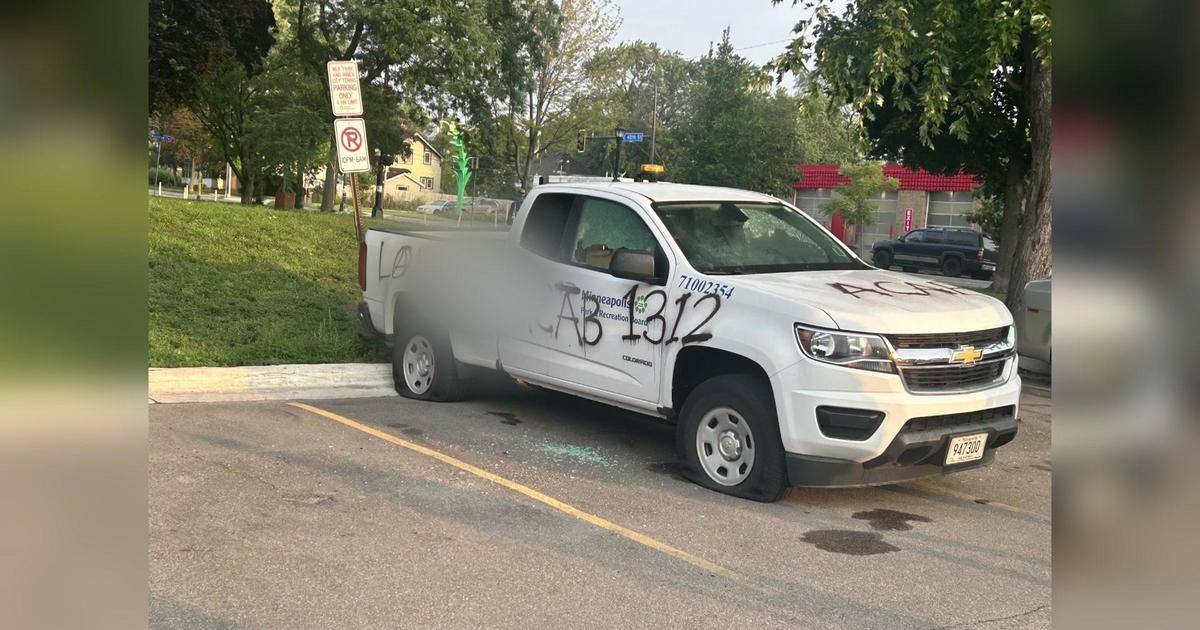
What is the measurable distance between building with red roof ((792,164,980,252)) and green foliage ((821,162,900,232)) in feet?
11.1

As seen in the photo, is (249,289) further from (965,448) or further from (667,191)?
(965,448)

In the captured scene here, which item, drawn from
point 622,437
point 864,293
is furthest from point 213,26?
point 864,293

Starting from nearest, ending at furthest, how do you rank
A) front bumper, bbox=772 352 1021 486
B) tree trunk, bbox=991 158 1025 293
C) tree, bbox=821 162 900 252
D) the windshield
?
front bumper, bbox=772 352 1021 486, the windshield, tree trunk, bbox=991 158 1025 293, tree, bbox=821 162 900 252

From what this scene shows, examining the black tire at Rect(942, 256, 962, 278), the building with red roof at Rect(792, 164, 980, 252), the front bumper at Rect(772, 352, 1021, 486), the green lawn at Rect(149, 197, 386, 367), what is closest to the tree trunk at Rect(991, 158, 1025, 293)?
the black tire at Rect(942, 256, 962, 278)

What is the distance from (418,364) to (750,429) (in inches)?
145

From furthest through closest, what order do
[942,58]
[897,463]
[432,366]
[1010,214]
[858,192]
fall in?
1. [858,192]
2. [1010,214]
3. [942,58]
4. [432,366]
5. [897,463]

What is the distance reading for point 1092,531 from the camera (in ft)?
3.56

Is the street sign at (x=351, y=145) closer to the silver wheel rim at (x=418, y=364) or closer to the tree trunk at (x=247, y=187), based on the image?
the silver wheel rim at (x=418, y=364)

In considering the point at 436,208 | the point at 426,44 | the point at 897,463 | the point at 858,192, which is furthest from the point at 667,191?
the point at 436,208

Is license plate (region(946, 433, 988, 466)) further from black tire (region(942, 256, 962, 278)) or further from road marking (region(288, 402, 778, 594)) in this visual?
black tire (region(942, 256, 962, 278))

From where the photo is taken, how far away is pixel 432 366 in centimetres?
843

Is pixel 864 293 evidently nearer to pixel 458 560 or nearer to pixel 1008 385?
pixel 1008 385

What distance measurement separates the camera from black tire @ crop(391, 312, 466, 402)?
27.2ft

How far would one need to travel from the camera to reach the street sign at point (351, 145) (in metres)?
10.1
